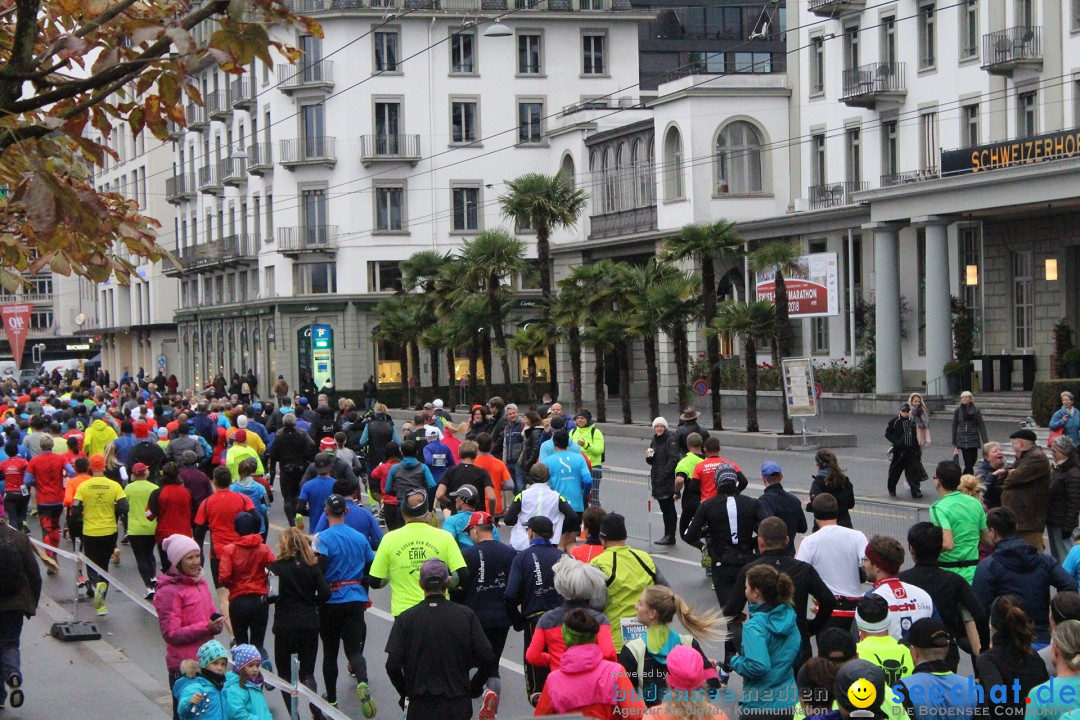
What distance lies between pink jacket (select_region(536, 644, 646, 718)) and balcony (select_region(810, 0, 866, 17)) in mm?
39709

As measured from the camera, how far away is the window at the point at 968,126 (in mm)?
39906

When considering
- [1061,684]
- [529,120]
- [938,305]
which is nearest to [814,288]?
[938,305]

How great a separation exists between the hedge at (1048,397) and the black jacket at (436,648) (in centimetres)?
2663

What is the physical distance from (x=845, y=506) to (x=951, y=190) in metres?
24.8

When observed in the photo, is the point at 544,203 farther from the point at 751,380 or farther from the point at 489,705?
the point at 489,705

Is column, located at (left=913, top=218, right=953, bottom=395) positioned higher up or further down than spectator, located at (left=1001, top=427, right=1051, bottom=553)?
higher up

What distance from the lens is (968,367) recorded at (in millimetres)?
39250

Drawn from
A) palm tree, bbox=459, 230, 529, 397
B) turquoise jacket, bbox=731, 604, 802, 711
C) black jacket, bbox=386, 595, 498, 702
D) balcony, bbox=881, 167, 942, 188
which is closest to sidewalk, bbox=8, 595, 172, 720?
black jacket, bbox=386, 595, 498, 702

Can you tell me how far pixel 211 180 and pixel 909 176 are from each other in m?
43.9

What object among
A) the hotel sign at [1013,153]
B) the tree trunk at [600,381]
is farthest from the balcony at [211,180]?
the hotel sign at [1013,153]

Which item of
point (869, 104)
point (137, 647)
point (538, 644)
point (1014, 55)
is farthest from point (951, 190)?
point (538, 644)

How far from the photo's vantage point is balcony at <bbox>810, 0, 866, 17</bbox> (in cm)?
4375

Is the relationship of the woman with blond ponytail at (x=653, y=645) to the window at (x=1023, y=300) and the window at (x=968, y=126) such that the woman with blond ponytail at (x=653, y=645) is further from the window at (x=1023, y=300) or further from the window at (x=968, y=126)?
the window at (x=968, y=126)

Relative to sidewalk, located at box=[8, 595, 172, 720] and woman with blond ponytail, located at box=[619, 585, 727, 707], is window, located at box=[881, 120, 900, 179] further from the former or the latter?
woman with blond ponytail, located at box=[619, 585, 727, 707]
